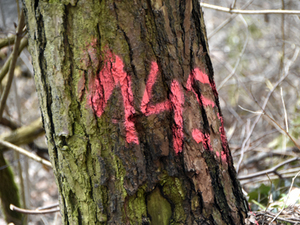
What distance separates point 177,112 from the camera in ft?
3.03

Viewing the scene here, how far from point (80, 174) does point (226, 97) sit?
150 inches

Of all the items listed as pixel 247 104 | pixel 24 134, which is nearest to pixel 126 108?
pixel 24 134

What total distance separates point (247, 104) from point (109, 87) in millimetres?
3756

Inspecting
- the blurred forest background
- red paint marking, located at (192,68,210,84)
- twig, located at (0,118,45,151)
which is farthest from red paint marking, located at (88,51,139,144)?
twig, located at (0,118,45,151)

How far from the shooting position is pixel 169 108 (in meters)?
0.92

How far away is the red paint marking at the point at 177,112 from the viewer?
92cm

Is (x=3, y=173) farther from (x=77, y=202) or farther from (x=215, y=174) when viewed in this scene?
(x=215, y=174)

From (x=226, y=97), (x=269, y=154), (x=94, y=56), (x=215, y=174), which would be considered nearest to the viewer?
(x=94, y=56)

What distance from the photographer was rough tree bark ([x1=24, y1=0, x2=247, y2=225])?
34.1 inches

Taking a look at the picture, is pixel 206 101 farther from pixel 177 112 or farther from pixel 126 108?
pixel 126 108

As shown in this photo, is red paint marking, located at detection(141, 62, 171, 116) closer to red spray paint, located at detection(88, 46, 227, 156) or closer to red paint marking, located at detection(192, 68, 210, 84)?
red spray paint, located at detection(88, 46, 227, 156)

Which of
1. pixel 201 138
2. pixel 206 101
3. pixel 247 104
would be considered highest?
pixel 247 104

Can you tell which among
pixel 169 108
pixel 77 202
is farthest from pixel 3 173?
pixel 169 108

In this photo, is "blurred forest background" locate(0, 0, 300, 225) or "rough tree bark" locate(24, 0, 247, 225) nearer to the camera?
"rough tree bark" locate(24, 0, 247, 225)
